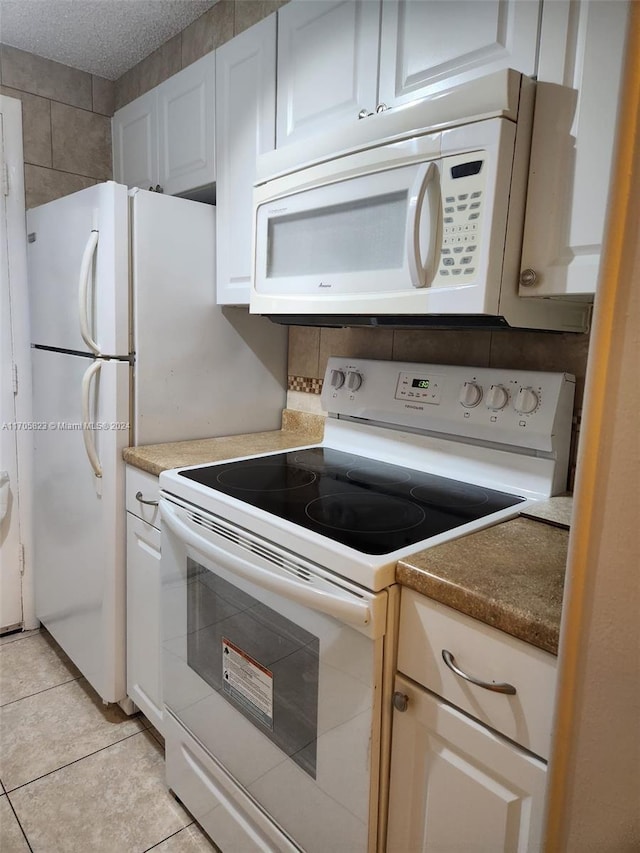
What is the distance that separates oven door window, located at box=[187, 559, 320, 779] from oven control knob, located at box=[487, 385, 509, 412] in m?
0.70

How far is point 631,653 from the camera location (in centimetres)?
49

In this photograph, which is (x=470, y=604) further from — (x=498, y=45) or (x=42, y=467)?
(x=42, y=467)

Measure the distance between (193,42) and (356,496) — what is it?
1.74m

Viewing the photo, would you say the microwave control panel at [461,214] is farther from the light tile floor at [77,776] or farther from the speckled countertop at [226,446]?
the light tile floor at [77,776]

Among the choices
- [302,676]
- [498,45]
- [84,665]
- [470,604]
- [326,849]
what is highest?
[498,45]

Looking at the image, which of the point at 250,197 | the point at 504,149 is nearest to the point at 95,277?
the point at 250,197

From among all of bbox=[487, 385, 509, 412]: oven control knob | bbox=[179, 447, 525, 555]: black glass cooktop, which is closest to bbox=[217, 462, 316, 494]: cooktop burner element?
bbox=[179, 447, 525, 555]: black glass cooktop

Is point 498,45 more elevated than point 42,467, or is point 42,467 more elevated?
point 498,45

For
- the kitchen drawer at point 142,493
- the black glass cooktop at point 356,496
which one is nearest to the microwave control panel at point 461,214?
the black glass cooktop at point 356,496

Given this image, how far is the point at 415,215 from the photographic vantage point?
3.73 feet

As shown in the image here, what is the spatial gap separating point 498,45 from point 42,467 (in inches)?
78.9

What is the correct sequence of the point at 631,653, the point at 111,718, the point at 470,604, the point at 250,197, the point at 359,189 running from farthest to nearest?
1. the point at 111,718
2. the point at 250,197
3. the point at 359,189
4. the point at 470,604
5. the point at 631,653

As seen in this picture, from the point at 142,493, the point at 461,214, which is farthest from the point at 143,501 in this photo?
the point at 461,214

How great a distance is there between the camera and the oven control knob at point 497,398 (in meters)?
1.37
